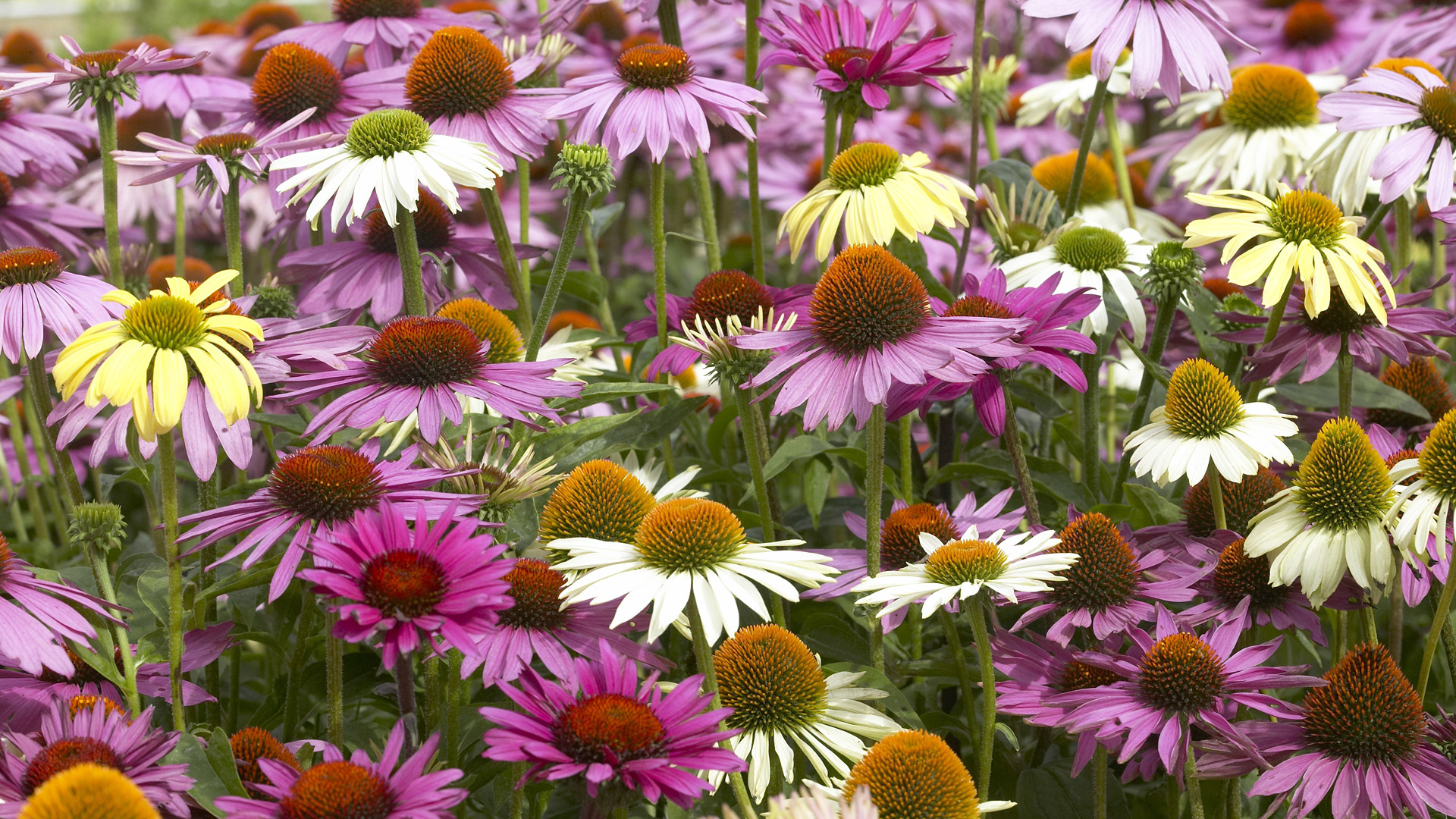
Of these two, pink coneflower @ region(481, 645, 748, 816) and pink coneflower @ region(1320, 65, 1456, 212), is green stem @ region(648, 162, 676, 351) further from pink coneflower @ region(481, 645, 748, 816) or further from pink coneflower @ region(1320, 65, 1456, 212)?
pink coneflower @ region(1320, 65, 1456, 212)

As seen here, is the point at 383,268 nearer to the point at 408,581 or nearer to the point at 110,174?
the point at 110,174

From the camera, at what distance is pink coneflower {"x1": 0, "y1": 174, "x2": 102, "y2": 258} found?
2336 mm

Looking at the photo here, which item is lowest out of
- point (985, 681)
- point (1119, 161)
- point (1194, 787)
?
point (1194, 787)

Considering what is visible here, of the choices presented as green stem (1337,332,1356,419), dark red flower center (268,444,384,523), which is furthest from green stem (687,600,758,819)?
green stem (1337,332,1356,419)

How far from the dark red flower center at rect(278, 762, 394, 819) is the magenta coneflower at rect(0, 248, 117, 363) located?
0.78m

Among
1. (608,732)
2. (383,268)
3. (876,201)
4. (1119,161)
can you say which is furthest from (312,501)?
(1119,161)

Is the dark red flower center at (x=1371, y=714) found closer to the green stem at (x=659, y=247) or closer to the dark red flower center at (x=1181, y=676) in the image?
the dark red flower center at (x=1181, y=676)

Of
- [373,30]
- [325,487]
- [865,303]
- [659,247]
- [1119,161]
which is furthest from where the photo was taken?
[1119,161]

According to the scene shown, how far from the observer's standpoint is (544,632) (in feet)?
4.57

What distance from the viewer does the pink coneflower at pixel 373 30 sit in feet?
7.93

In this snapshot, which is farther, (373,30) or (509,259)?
(373,30)

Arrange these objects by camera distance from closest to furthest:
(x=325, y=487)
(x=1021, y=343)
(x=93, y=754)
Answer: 1. (x=93, y=754)
2. (x=325, y=487)
3. (x=1021, y=343)

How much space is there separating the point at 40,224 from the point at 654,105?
4.29ft

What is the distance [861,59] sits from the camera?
1.91 m
